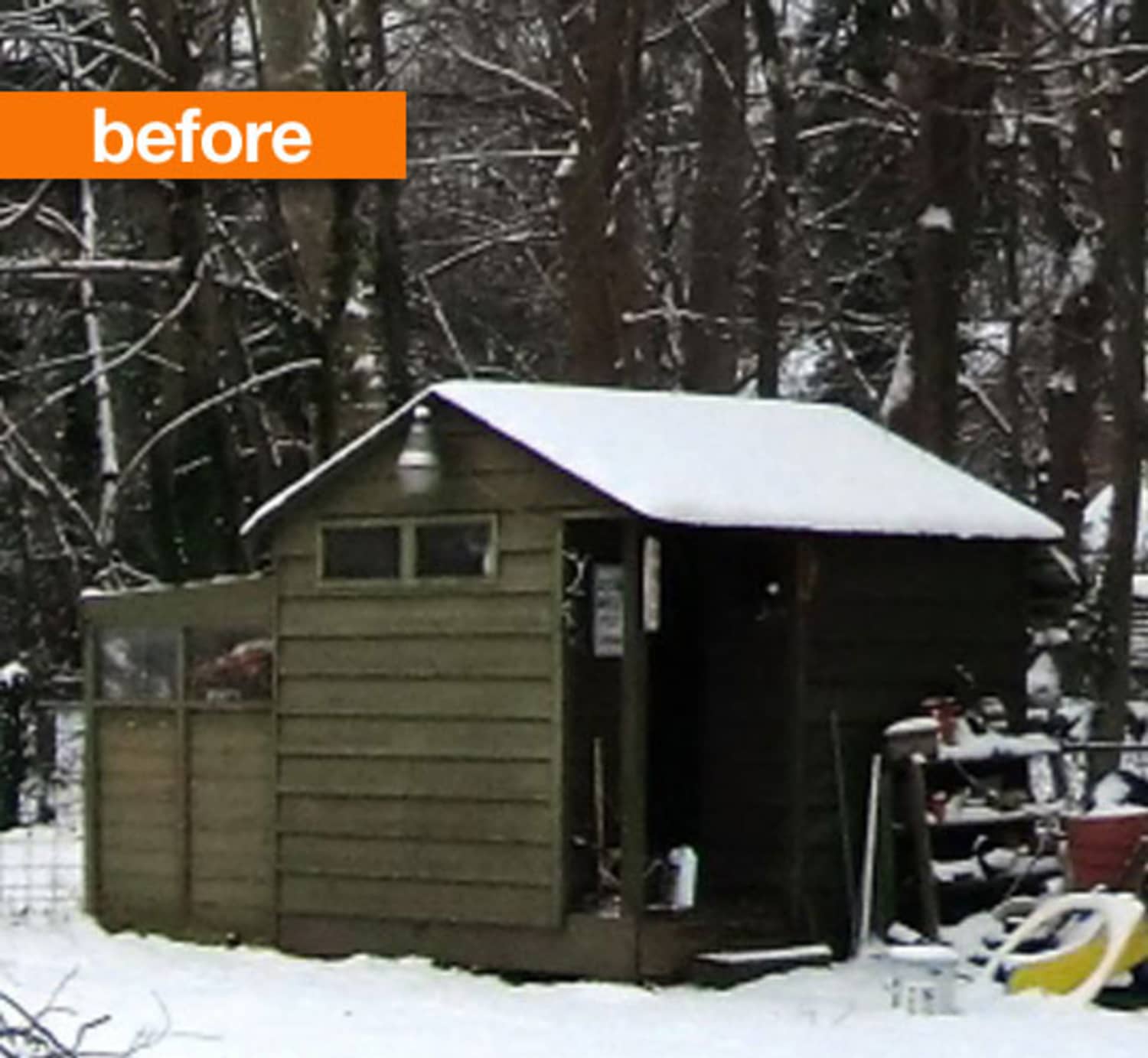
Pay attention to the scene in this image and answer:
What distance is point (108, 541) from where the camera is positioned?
66.9 feet

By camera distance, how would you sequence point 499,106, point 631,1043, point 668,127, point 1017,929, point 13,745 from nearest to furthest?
1. point 631,1043
2. point 1017,929
3. point 13,745
4. point 499,106
5. point 668,127

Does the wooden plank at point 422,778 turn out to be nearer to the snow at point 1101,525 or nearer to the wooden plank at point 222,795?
the wooden plank at point 222,795

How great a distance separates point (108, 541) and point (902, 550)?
349 inches

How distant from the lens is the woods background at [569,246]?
58.5ft

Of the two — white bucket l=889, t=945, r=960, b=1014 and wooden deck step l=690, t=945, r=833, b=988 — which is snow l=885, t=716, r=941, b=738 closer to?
wooden deck step l=690, t=945, r=833, b=988

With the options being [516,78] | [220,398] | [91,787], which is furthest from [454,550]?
[516,78]

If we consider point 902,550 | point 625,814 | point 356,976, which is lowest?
point 356,976

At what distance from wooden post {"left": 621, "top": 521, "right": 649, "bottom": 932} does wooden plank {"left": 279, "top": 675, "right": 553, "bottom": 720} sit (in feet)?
1.50

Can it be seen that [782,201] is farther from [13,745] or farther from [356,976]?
[356,976]

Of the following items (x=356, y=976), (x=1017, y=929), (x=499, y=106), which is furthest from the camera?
(x=499, y=106)

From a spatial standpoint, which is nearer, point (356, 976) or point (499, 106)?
point (356, 976)

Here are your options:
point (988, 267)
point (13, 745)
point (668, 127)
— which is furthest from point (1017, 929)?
point (988, 267)

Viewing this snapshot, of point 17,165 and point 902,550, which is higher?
point 17,165

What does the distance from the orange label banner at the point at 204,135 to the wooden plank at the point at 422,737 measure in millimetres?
5215
